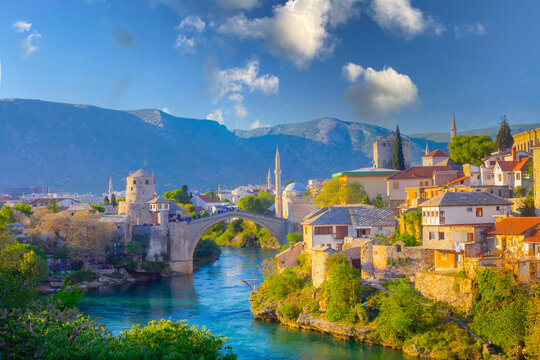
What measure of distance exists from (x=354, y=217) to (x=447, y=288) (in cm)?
1136

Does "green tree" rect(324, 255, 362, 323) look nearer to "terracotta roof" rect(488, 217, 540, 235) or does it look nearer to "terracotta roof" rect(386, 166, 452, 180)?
"terracotta roof" rect(488, 217, 540, 235)

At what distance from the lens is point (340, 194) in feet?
169

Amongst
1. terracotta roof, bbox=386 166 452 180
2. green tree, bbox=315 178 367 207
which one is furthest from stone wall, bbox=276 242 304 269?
terracotta roof, bbox=386 166 452 180

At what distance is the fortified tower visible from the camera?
58000 mm

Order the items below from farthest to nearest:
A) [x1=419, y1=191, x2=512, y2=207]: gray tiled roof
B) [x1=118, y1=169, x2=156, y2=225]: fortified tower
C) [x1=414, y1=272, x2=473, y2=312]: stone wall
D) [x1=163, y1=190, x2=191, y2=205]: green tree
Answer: [x1=163, y1=190, x2=191, y2=205]: green tree < [x1=118, y1=169, x2=156, y2=225]: fortified tower < [x1=419, y1=191, x2=512, y2=207]: gray tiled roof < [x1=414, y1=272, x2=473, y2=312]: stone wall

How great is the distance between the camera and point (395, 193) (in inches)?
1937

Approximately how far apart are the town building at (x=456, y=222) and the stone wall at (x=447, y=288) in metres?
1.64

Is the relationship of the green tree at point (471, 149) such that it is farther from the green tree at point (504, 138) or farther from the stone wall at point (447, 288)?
the stone wall at point (447, 288)

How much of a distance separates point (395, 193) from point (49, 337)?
120ft

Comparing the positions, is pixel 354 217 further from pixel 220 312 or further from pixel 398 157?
pixel 398 157

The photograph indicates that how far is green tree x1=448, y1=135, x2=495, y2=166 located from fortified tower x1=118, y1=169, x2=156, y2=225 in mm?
27968

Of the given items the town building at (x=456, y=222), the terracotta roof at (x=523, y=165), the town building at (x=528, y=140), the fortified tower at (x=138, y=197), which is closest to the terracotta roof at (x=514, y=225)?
the town building at (x=456, y=222)

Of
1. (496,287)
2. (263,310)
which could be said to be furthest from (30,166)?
(496,287)

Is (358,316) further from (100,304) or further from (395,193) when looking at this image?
(395,193)
